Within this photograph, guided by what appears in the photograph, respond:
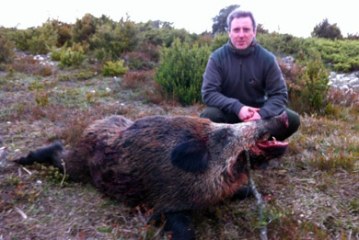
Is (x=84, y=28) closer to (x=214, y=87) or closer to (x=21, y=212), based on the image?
(x=214, y=87)

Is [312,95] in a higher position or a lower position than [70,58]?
lower

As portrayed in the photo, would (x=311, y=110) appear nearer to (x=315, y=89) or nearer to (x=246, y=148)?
(x=315, y=89)

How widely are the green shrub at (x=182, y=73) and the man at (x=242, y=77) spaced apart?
2.70 meters

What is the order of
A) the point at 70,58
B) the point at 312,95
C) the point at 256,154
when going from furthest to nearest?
the point at 70,58 < the point at 312,95 < the point at 256,154

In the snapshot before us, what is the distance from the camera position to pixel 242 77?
4688 mm

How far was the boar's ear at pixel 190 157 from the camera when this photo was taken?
357 centimetres

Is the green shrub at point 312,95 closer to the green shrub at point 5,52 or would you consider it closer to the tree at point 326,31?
the green shrub at point 5,52

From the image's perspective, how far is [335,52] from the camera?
13.6 metres

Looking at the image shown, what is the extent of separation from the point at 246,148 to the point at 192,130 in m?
0.42

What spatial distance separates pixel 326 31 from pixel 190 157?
15.4 metres

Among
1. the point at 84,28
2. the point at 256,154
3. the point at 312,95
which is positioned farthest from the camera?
the point at 84,28

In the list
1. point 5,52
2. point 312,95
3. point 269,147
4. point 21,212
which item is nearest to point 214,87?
point 269,147

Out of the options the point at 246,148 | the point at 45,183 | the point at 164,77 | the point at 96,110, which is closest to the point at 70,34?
the point at 164,77

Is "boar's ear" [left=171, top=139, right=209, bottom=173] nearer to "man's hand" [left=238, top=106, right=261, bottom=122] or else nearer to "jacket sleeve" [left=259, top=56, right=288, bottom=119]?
"man's hand" [left=238, top=106, right=261, bottom=122]
